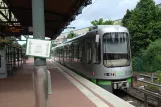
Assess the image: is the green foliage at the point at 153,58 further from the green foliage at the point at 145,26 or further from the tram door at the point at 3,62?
the tram door at the point at 3,62

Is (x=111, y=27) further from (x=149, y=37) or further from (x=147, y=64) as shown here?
(x=149, y=37)

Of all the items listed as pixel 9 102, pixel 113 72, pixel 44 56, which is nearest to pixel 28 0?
pixel 113 72

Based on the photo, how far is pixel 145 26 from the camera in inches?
1090

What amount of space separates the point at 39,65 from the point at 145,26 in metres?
23.9

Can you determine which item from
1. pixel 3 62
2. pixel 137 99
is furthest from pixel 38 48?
pixel 3 62

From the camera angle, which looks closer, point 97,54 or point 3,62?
point 97,54

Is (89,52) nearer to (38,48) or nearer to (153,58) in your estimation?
(38,48)

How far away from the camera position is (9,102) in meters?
8.19

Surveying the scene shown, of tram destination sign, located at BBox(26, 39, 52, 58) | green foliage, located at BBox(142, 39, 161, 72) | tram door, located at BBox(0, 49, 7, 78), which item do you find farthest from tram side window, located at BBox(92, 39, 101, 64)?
green foliage, located at BBox(142, 39, 161, 72)

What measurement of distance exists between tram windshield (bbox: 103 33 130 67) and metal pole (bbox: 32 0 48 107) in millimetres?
7904

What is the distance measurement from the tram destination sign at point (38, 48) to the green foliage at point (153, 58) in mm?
18287

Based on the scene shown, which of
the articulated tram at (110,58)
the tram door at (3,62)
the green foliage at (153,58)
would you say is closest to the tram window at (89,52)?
the articulated tram at (110,58)

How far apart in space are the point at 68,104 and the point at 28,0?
36.3 feet

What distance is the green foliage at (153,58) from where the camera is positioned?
22.6 metres
